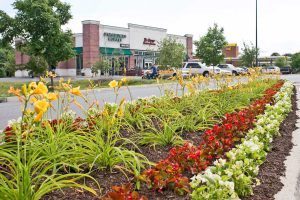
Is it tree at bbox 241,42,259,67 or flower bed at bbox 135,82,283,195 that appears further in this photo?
tree at bbox 241,42,259,67

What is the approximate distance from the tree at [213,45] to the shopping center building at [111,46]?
13.8 ft

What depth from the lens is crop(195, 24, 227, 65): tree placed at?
48.1 metres

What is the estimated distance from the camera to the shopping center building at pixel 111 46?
50.4m

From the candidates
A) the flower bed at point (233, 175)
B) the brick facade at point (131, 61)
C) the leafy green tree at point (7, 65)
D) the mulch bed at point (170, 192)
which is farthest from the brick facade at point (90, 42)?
the flower bed at point (233, 175)

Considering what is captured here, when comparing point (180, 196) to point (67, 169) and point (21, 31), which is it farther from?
point (21, 31)

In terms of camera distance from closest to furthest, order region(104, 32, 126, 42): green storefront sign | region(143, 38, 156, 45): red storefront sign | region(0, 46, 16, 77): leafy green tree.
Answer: region(104, 32, 126, 42): green storefront sign → region(0, 46, 16, 77): leafy green tree → region(143, 38, 156, 45): red storefront sign

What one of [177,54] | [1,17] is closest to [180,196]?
[1,17]

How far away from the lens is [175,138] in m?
5.15

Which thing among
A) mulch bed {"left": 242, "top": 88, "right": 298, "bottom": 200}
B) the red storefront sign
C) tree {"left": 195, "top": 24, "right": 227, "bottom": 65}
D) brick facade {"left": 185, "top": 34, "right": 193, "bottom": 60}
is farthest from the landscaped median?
brick facade {"left": 185, "top": 34, "right": 193, "bottom": 60}

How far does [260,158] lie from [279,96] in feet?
Answer: 20.5

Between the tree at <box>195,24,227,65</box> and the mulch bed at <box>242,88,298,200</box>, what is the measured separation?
41.8 meters

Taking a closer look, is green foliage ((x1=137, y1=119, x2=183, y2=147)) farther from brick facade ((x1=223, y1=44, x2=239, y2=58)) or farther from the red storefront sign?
brick facade ((x1=223, y1=44, x2=239, y2=58))

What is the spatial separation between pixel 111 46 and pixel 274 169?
49.5 m

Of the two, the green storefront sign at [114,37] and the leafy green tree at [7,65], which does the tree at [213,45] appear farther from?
the leafy green tree at [7,65]
